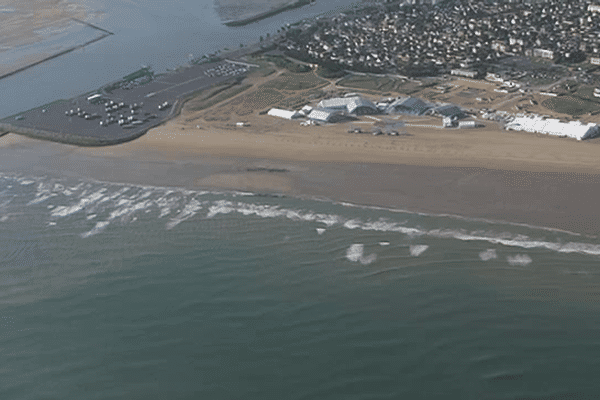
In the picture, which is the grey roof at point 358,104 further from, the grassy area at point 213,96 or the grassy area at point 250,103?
the grassy area at point 213,96

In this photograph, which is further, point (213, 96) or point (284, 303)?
point (213, 96)

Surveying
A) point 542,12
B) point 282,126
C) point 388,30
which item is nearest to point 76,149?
point 282,126

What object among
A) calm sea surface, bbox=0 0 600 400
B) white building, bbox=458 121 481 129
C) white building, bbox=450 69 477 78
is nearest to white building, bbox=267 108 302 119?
white building, bbox=458 121 481 129

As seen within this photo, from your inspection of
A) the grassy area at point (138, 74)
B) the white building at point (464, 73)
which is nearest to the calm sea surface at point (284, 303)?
the white building at point (464, 73)

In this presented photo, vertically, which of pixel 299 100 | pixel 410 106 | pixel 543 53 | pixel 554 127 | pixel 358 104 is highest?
pixel 543 53

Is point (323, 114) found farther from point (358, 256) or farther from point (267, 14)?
point (267, 14)

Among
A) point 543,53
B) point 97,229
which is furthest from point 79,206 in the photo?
point 543,53

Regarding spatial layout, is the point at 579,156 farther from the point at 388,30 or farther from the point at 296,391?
the point at 388,30
